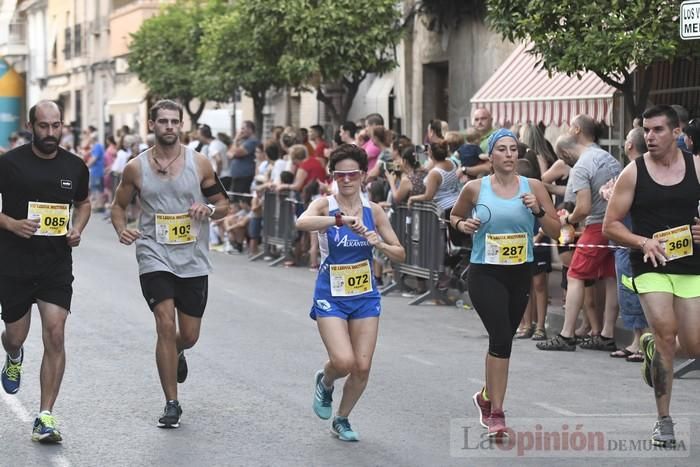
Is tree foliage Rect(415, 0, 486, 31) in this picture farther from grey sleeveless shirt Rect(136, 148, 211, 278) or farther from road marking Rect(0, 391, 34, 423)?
grey sleeveless shirt Rect(136, 148, 211, 278)

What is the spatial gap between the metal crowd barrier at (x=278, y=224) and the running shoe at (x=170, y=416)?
12148 millimetres

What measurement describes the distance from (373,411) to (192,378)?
5.97 feet

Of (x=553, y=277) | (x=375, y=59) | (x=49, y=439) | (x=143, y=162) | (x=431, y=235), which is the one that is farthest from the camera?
(x=375, y=59)

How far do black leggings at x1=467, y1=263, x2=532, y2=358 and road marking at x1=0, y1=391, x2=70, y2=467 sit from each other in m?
2.42

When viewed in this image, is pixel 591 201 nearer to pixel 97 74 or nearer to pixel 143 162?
pixel 143 162

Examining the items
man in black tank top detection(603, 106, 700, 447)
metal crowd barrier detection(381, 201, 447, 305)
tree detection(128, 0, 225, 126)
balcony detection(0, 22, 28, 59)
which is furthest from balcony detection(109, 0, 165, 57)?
man in black tank top detection(603, 106, 700, 447)

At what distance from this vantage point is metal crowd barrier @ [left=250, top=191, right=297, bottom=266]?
21.4 meters

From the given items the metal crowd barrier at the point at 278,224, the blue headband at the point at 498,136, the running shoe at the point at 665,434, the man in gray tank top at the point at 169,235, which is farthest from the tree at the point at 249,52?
the running shoe at the point at 665,434

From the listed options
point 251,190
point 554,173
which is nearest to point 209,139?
point 251,190

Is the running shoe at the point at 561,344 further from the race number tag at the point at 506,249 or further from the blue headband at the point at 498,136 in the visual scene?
the blue headband at the point at 498,136

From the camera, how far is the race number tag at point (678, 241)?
8.27 metres

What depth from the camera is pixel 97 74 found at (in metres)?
55.0

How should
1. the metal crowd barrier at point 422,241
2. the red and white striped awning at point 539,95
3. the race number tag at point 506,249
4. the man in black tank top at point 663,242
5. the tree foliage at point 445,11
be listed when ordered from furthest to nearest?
the tree foliage at point 445,11, the red and white striped awning at point 539,95, the metal crowd barrier at point 422,241, the race number tag at point 506,249, the man in black tank top at point 663,242

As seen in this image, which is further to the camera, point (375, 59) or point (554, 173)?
point (375, 59)
